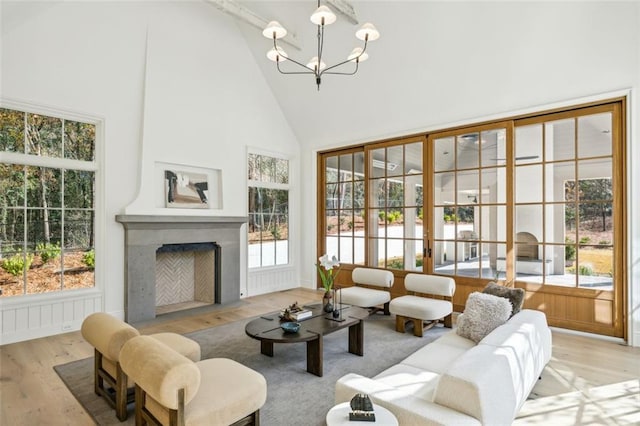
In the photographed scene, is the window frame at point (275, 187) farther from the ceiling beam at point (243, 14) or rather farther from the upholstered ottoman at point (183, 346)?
the upholstered ottoman at point (183, 346)

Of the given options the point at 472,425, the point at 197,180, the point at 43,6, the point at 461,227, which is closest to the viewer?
the point at 472,425

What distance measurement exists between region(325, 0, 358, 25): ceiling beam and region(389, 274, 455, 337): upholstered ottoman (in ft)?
11.3

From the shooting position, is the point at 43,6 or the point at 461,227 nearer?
the point at 43,6

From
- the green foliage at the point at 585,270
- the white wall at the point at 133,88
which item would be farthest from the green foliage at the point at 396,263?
the white wall at the point at 133,88

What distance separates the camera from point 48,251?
420 centimetres

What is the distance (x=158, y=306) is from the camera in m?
5.45

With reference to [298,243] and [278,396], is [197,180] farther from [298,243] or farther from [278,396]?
[278,396]

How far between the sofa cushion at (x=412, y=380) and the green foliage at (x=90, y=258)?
3.93 metres

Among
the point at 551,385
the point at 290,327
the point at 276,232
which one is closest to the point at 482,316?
the point at 551,385

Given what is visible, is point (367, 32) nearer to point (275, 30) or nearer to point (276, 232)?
point (275, 30)

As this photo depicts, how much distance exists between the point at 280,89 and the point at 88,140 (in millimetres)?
3201

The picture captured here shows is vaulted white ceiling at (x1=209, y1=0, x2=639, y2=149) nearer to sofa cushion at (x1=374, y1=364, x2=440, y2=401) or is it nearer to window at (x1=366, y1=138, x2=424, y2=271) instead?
window at (x1=366, y1=138, x2=424, y2=271)

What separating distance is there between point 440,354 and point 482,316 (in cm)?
53

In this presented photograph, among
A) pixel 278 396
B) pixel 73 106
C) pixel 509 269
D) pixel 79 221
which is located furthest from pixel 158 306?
pixel 509 269
